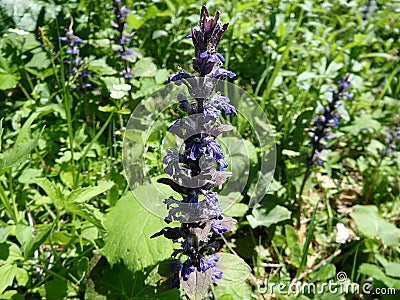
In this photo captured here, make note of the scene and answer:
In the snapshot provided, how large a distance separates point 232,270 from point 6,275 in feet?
3.44

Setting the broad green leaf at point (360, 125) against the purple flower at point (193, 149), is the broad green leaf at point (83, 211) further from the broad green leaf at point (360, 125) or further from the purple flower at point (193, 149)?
the broad green leaf at point (360, 125)

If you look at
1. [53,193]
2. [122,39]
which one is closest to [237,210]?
[53,193]

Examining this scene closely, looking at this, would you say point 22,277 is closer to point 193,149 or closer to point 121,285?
point 121,285

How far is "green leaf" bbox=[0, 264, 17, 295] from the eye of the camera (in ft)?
5.85

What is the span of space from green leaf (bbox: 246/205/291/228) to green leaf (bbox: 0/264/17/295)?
1.48 meters

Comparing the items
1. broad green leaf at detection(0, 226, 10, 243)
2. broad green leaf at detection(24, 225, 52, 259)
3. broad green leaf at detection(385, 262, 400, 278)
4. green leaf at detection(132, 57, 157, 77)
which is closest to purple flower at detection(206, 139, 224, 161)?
broad green leaf at detection(24, 225, 52, 259)

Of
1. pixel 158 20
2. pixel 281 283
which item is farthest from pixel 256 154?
pixel 158 20

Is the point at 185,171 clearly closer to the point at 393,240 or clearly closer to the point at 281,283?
the point at 281,283

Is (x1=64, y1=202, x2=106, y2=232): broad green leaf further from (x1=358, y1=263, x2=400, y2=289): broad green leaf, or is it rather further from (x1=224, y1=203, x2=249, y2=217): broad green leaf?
(x1=358, y1=263, x2=400, y2=289): broad green leaf

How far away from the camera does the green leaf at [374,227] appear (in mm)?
2717

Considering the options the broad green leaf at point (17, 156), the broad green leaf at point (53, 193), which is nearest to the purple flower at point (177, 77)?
Answer: the broad green leaf at point (17, 156)

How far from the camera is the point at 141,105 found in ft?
10.6

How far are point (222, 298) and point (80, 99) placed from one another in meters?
2.18

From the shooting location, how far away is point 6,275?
1.84 m
